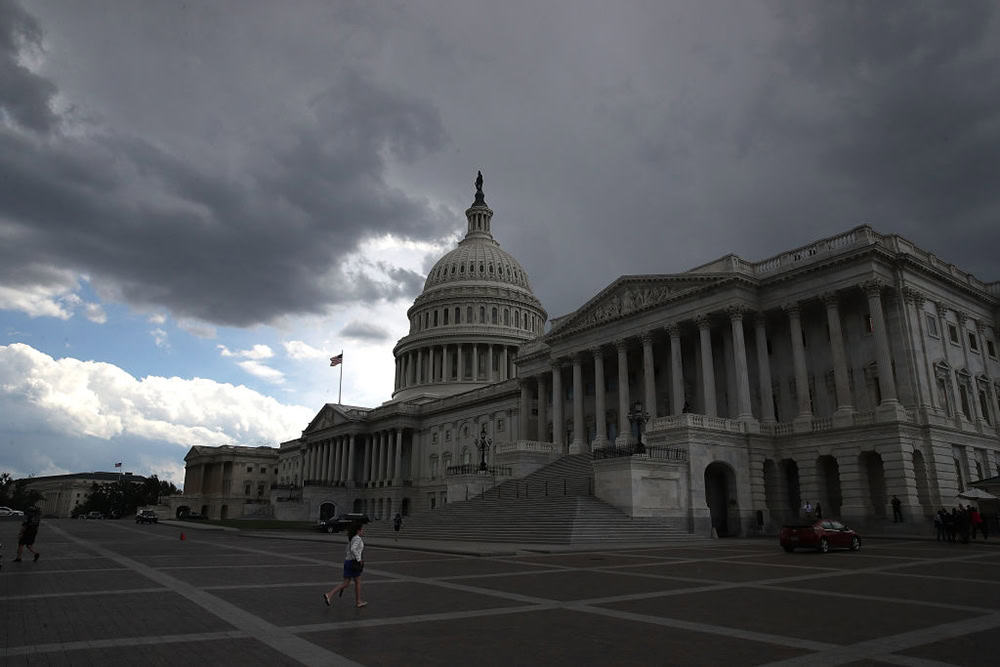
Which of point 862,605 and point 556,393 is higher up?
point 556,393

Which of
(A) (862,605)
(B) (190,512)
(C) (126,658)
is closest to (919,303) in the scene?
(A) (862,605)

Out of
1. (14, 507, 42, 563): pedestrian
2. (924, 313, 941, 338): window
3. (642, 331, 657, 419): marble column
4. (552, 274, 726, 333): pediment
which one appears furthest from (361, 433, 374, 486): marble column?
(14, 507, 42, 563): pedestrian

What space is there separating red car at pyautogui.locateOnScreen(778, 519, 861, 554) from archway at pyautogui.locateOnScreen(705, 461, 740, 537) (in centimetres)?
1456

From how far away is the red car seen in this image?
2728 cm

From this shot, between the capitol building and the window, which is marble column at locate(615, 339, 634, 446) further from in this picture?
the window

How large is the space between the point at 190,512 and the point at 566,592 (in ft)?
459

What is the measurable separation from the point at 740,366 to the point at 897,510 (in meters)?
12.8

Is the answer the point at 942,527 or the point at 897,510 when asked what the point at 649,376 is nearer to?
the point at 897,510

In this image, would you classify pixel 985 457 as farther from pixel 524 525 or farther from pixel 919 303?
pixel 524 525

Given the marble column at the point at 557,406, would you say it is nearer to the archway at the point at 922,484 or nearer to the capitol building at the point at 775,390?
the capitol building at the point at 775,390

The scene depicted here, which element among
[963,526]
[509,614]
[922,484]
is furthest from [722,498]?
[509,614]

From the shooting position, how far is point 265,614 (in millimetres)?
12203

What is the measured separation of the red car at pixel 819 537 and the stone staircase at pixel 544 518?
28.3 feet

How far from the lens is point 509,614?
40.5 ft
